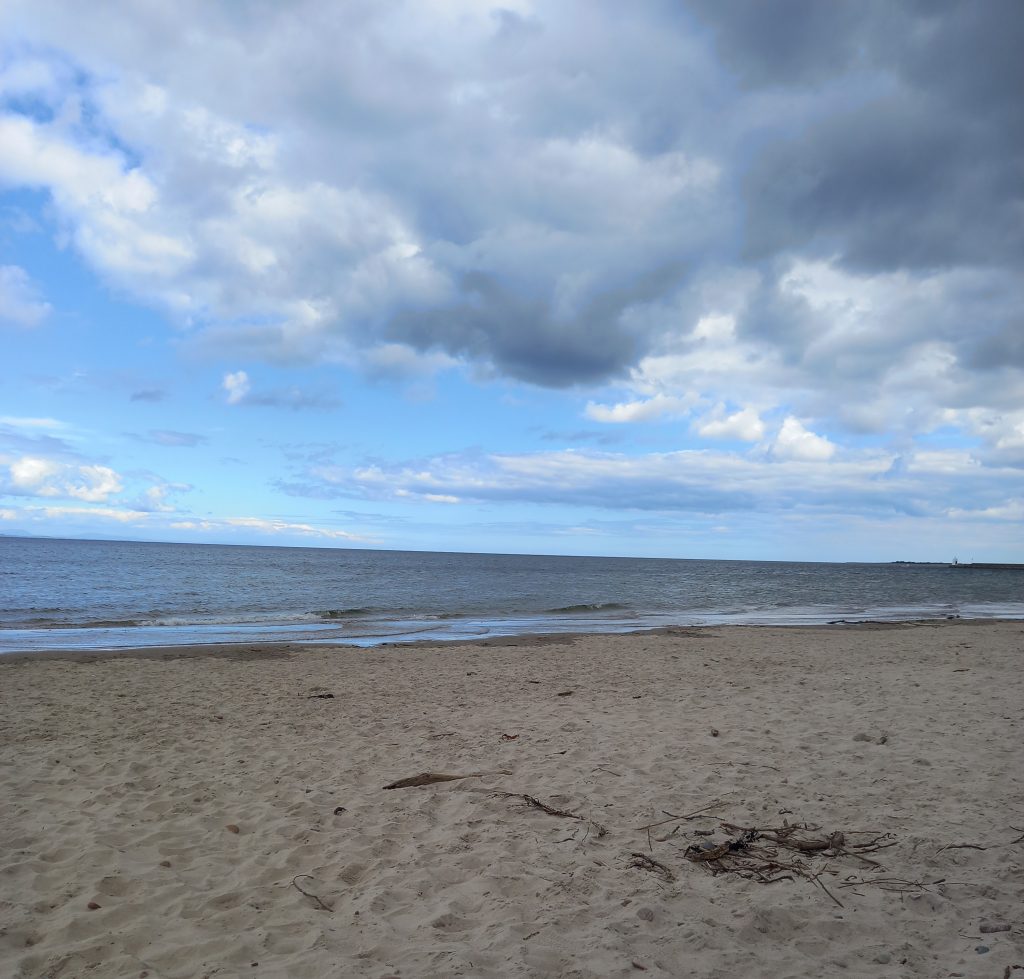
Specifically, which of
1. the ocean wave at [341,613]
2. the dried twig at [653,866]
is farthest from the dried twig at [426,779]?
the ocean wave at [341,613]

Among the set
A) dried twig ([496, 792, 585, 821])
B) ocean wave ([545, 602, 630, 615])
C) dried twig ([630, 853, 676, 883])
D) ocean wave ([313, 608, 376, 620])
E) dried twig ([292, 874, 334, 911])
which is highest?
dried twig ([630, 853, 676, 883])

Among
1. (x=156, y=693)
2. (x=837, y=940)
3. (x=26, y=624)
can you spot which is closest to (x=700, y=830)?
(x=837, y=940)

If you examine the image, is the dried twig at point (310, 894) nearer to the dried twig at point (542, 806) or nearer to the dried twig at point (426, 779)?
the dried twig at point (426, 779)

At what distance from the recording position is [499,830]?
5504 mm

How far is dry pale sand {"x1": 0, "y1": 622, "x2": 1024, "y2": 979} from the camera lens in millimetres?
3818

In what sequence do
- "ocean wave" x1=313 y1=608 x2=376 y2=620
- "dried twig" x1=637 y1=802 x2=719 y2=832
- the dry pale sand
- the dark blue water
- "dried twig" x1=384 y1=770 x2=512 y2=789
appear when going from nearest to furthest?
the dry pale sand < "dried twig" x1=637 y1=802 x2=719 y2=832 < "dried twig" x1=384 y1=770 x2=512 y2=789 < the dark blue water < "ocean wave" x1=313 y1=608 x2=376 y2=620

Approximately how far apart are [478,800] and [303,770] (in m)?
Answer: 2.30

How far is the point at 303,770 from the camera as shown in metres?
7.35

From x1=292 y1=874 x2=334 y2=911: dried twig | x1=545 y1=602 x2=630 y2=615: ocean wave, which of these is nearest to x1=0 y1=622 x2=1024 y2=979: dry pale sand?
x1=292 y1=874 x2=334 y2=911: dried twig

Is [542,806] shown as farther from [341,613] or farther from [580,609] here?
[580,609]

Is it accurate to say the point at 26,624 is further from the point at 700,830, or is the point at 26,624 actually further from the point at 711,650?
the point at 700,830

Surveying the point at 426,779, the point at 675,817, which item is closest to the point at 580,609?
the point at 426,779

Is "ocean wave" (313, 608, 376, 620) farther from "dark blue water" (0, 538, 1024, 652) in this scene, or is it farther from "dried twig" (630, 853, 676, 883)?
"dried twig" (630, 853, 676, 883)

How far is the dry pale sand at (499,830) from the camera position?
3818 millimetres
